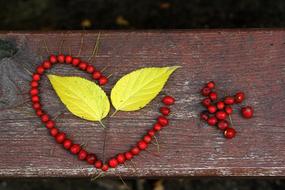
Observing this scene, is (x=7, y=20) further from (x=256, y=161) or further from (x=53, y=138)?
(x=256, y=161)

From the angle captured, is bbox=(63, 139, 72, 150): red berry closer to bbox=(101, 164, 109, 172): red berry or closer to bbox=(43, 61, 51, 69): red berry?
bbox=(101, 164, 109, 172): red berry

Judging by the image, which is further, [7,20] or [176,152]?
[7,20]

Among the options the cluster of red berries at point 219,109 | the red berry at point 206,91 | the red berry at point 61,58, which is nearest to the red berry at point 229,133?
the cluster of red berries at point 219,109

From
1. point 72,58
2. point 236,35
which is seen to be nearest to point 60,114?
point 72,58

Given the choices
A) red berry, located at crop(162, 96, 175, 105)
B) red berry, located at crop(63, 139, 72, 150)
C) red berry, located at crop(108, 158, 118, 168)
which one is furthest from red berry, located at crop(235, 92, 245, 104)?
red berry, located at crop(63, 139, 72, 150)

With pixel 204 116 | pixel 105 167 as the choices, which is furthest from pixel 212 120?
pixel 105 167

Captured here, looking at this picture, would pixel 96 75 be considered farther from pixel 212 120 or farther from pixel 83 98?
pixel 212 120
